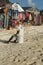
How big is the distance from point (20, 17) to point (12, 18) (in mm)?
2783

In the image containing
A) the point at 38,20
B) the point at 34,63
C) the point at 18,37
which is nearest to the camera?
the point at 34,63

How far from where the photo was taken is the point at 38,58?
25.4ft

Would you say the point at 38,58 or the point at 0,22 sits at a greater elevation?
the point at 38,58

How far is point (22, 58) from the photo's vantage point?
26.8 feet

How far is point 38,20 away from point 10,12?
982cm

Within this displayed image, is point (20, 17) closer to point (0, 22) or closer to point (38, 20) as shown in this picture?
point (0, 22)

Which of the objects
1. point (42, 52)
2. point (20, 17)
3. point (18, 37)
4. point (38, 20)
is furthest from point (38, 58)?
point (38, 20)

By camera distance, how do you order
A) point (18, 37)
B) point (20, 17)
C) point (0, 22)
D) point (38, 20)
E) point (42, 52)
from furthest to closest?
point (38, 20)
point (20, 17)
point (0, 22)
point (18, 37)
point (42, 52)

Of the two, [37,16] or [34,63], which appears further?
[37,16]

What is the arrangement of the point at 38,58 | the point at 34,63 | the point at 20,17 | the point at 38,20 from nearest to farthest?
the point at 34,63, the point at 38,58, the point at 20,17, the point at 38,20

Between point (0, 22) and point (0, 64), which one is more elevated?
point (0, 64)

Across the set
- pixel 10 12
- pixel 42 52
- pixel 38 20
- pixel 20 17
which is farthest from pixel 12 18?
pixel 42 52

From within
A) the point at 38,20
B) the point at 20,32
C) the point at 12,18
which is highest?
the point at 20,32

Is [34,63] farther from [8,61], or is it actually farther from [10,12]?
[10,12]
